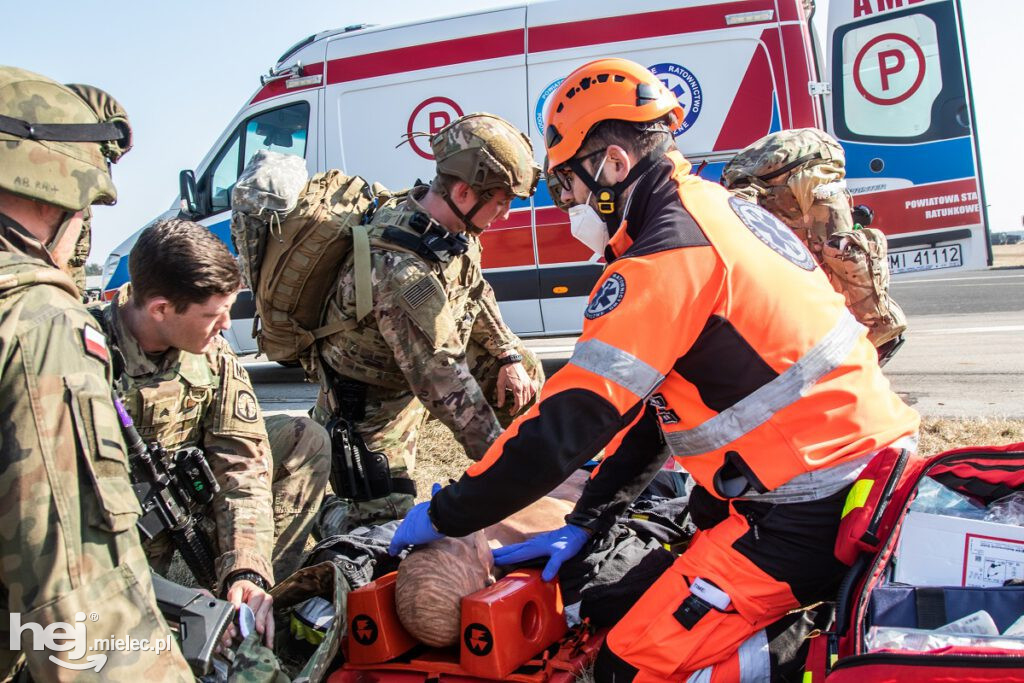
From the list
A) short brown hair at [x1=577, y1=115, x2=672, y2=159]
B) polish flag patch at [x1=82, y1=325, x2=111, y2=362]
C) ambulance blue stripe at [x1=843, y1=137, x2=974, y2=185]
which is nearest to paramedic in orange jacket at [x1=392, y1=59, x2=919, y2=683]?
short brown hair at [x1=577, y1=115, x2=672, y2=159]

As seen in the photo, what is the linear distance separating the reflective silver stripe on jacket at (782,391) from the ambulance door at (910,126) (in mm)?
5309

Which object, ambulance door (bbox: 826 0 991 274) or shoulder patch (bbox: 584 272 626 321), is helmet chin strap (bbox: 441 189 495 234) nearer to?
shoulder patch (bbox: 584 272 626 321)

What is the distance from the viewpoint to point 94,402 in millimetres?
1460

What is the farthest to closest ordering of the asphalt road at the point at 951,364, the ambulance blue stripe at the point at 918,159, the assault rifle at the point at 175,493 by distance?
1. the ambulance blue stripe at the point at 918,159
2. the asphalt road at the point at 951,364
3. the assault rifle at the point at 175,493

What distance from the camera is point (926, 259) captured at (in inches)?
275

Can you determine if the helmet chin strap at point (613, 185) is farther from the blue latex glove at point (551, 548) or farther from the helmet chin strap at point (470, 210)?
the helmet chin strap at point (470, 210)

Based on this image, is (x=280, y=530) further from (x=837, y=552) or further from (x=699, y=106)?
(x=699, y=106)

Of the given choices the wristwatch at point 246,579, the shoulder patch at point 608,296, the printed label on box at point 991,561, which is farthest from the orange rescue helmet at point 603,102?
the wristwatch at point 246,579

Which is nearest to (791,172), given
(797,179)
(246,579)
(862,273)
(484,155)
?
(797,179)

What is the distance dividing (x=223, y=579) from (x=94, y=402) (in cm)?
145

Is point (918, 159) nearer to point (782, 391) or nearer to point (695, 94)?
point (695, 94)

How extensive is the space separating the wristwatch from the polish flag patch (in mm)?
1390

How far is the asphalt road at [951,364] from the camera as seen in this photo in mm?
5855

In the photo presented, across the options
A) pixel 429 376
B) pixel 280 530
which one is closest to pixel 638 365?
pixel 429 376
